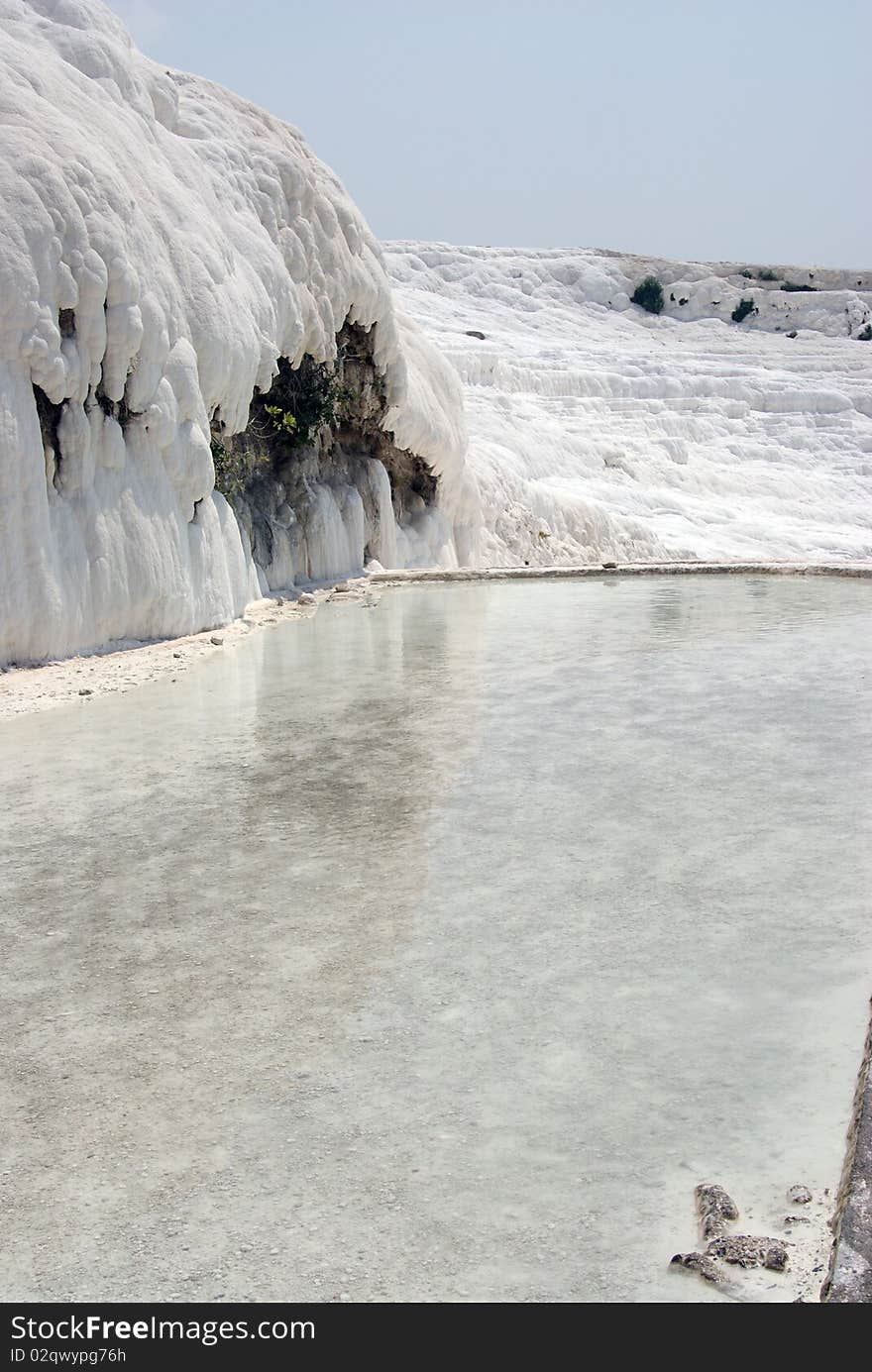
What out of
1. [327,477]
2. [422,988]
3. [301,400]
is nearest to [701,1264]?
[422,988]

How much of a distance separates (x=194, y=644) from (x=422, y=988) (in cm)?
681

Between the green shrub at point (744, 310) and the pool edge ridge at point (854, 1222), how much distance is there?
6470 centimetres

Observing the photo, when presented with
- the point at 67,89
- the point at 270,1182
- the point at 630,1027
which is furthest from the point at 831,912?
the point at 67,89

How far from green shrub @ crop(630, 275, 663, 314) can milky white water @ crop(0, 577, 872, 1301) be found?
61807 mm

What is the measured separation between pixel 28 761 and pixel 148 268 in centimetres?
532

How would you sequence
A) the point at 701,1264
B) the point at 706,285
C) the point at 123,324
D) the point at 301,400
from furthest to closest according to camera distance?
the point at 706,285, the point at 301,400, the point at 123,324, the point at 701,1264

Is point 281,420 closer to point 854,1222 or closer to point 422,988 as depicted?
point 422,988

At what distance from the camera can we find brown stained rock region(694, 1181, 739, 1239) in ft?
9.28

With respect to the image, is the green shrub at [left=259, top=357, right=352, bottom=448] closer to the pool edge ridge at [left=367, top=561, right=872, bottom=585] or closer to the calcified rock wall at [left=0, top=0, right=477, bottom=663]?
the calcified rock wall at [left=0, top=0, right=477, bottom=663]

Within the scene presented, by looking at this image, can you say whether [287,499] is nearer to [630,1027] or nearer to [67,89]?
[67,89]

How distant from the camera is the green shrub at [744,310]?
210ft

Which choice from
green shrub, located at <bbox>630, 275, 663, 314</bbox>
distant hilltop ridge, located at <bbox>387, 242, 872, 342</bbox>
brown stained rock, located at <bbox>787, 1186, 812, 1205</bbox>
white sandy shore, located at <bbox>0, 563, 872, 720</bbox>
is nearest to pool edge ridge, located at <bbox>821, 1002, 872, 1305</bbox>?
brown stained rock, located at <bbox>787, 1186, 812, 1205</bbox>

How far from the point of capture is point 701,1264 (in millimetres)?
Result: 2711

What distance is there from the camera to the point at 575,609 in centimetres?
1255
